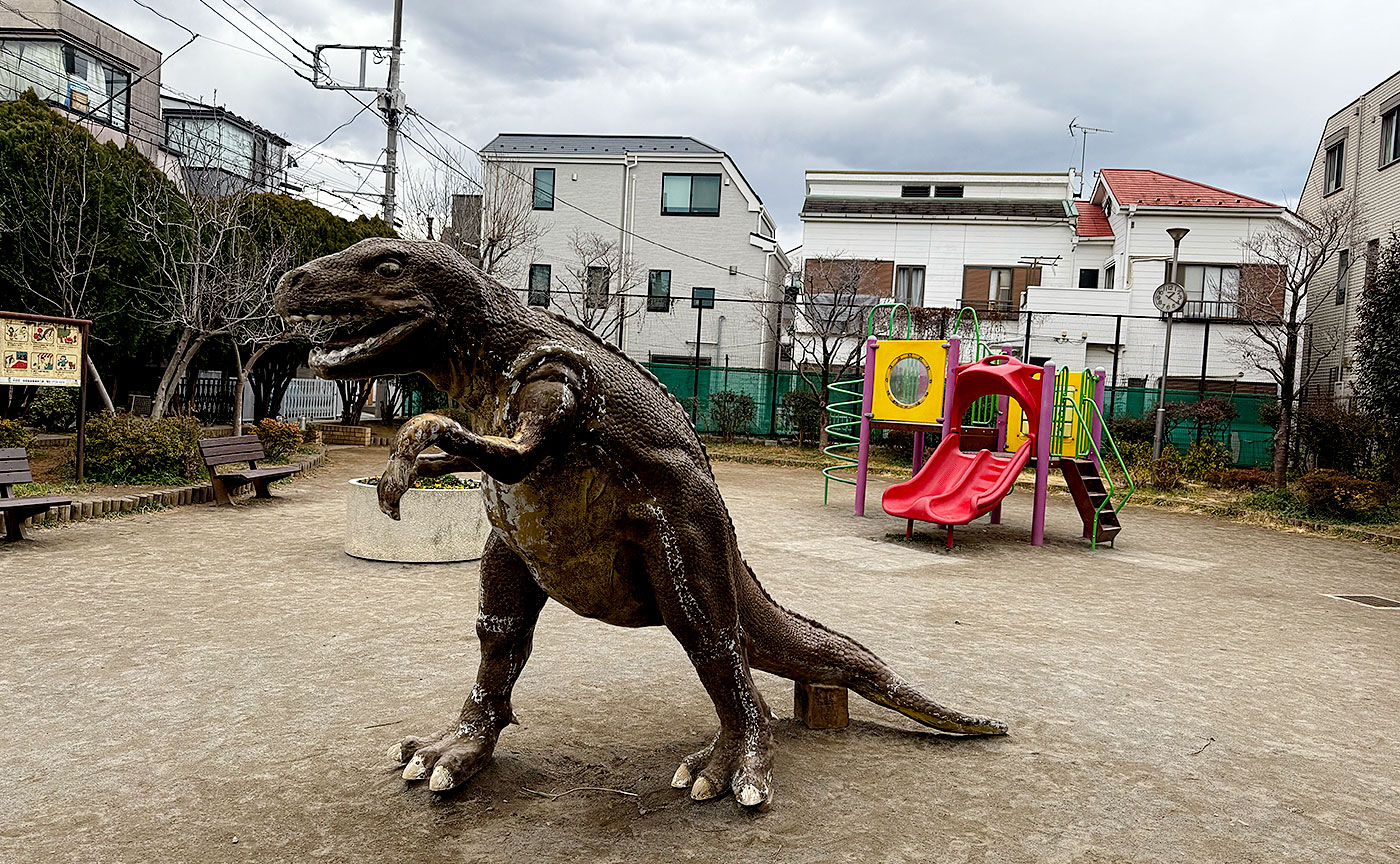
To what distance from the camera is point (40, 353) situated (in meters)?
9.78

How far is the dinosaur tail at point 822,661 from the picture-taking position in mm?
3529

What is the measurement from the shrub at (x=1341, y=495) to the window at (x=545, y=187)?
20.7m

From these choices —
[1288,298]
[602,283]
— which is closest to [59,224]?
[602,283]

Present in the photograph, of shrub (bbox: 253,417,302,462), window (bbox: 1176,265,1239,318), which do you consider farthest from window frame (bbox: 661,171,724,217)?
shrub (bbox: 253,417,302,462)

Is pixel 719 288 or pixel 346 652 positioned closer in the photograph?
pixel 346 652

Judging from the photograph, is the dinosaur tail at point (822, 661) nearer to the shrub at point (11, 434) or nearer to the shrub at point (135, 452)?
the shrub at point (135, 452)

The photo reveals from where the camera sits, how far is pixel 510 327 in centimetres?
288

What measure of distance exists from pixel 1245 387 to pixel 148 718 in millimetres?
25712

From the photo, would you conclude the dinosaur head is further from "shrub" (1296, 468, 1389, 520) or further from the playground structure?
"shrub" (1296, 468, 1389, 520)

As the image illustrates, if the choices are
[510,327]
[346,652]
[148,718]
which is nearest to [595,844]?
[510,327]

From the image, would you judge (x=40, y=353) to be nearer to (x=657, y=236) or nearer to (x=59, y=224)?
(x=59, y=224)

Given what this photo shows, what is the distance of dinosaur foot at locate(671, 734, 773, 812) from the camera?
10.2ft

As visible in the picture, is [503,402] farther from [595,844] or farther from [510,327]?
[595,844]

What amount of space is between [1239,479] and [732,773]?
15.9 m
